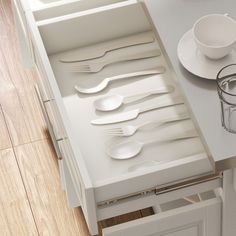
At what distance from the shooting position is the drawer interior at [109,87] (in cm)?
150

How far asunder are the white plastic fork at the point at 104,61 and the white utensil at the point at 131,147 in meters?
0.23

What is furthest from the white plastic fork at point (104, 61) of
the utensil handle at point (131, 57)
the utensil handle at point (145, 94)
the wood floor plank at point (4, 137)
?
the wood floor plank at point (4, 137)

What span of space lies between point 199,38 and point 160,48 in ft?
0.39

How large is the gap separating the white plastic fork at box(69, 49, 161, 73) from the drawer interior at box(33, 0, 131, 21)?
132 millimetres

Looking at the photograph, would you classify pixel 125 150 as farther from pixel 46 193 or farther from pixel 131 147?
pixel 46 193

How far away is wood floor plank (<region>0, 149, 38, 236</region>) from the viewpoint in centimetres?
211

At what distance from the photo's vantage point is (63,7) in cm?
173

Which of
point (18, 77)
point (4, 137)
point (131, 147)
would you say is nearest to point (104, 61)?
point (131, 147)

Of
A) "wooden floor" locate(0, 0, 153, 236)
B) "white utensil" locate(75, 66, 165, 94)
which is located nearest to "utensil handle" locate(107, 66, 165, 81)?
"white utensil" locate(75, 66, 165, 94)

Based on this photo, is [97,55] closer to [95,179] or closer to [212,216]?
[95,179]

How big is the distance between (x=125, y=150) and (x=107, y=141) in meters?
0.05

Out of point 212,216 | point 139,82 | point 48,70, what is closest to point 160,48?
point 139,82

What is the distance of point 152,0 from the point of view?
1652mm

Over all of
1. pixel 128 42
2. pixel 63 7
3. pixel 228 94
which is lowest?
pixel 228 94
